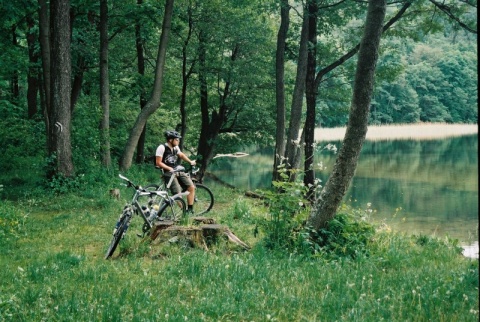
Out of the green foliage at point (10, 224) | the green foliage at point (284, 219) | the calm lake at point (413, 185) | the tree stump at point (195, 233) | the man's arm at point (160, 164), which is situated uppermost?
the man's arm at point (160, 164)

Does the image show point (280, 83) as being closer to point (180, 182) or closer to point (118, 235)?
point (180, 182)

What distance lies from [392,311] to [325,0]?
15529 millimetres

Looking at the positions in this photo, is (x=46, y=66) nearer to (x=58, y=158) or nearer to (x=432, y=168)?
(x=58, y=158)

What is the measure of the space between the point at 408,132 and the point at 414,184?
2311 inches

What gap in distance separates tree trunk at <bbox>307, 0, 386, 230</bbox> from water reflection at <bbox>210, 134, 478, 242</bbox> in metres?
2.07

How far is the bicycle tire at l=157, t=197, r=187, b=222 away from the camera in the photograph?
34.4ft

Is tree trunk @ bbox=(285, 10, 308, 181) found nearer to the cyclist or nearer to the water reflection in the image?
the water reflection

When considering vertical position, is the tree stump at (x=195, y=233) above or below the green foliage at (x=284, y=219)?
below

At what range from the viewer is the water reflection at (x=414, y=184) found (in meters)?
20.8

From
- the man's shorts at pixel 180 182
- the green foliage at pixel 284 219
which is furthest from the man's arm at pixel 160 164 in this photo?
the green foliage at pixel 284 219

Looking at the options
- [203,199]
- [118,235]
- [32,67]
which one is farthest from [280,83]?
[118,235]

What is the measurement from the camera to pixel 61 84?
15.6m

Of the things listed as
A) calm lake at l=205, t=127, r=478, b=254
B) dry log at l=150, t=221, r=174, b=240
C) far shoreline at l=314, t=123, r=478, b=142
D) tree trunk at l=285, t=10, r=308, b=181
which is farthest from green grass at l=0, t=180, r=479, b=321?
far shoreline at l=314, t=123, r=478, b=142

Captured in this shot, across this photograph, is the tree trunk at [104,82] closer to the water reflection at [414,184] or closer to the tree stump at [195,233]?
the water reflection at [414,184]
